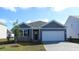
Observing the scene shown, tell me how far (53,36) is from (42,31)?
27.3 inches

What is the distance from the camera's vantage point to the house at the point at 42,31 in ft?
40.1

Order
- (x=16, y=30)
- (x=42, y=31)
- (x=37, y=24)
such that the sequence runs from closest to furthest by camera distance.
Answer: (x=16, y=30), (x=37, y=24), (x=42, y=31)

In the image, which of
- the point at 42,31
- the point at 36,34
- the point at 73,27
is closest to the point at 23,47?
the point at 36,34

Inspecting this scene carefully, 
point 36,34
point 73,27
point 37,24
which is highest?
point 37,24

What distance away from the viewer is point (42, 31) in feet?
42.7

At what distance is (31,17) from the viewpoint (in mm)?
11695

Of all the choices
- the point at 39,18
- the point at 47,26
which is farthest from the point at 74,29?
the point at 39,18

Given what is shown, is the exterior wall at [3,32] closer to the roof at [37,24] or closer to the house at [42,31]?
the house at [42,31]

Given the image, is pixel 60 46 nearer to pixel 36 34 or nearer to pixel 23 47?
pixel 36 34

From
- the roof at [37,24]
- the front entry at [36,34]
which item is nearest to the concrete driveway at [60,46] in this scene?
the front entry at [36,34]

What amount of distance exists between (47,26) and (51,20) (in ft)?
2.73

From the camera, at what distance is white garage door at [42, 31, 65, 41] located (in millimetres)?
12649

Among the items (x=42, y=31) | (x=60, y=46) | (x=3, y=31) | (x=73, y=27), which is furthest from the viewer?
(x=73, y=27)
